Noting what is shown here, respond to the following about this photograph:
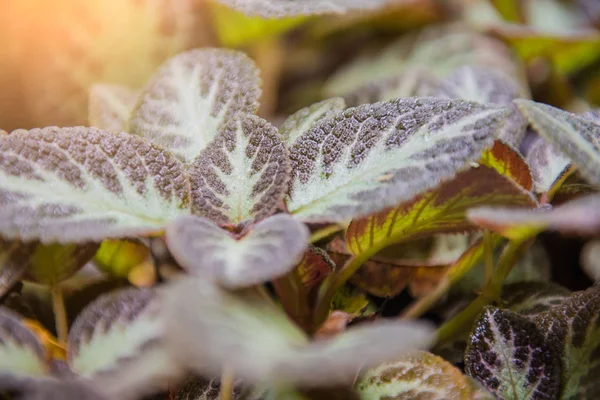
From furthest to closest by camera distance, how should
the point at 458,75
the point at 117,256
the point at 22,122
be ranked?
the point at 22,122, the point at 458,75, the point at 117,256

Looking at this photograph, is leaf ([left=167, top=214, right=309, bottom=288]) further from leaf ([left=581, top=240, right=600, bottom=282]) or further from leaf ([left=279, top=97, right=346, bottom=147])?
leaf ([left=581, top=240, right=600, bottom=282])

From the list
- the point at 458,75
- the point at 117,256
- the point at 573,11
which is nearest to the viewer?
the point at 117,256

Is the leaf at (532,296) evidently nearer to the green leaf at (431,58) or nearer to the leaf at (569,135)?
the leaf at (569,135)

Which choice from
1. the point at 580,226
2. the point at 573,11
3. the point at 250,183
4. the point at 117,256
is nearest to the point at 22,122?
the point at 117,256

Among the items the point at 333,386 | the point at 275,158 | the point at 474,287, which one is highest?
the point at 275,158

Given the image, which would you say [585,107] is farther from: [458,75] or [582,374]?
[582,374]

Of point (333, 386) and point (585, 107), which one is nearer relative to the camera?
point (333, 386)
